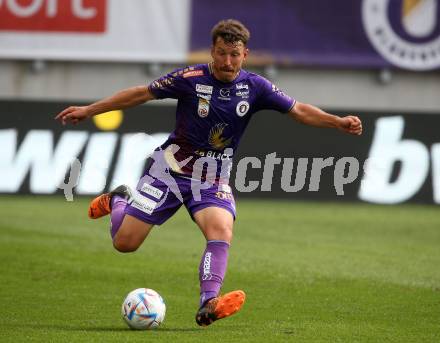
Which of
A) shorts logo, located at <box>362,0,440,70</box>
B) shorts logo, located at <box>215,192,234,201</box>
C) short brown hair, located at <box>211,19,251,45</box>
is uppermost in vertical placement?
short brown hair, located at <box>211,19,251,45</box>

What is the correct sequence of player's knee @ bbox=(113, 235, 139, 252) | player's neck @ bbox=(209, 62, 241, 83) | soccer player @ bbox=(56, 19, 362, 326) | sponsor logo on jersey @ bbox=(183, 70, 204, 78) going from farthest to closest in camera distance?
player's knee @ bbox=(113, 235, 139, 252) → sponsor logo on jersey @ bbox=(183, 70, 204, 78) → player's neck @ bbox=(209, 62, 241, 83) → soccer player @ bbox=(56, 19, 362, 326)

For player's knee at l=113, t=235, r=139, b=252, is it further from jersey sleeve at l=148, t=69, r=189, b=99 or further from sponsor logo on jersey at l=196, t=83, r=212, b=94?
sponsor logo on jersey at l=196, t=83, r=212, b=94

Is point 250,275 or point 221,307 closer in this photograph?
point 221,307

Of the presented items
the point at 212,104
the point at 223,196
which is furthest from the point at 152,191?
the point at 212,104

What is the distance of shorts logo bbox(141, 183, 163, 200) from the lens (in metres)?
8.69

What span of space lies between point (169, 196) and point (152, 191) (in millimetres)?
144

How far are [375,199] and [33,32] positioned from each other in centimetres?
730

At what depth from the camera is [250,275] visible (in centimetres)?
1133

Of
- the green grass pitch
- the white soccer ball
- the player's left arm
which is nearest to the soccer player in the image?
the player's left arm

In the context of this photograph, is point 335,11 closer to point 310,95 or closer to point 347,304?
point 310,95

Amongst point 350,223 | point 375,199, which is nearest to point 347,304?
point 350,223

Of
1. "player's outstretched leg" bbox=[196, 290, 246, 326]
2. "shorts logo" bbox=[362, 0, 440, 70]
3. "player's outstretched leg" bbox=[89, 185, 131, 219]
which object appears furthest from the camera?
"shorts logo" bbox=[362, 0, 440, 70]

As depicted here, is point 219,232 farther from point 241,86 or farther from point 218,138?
point 241,86

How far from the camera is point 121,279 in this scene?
10820 mm
